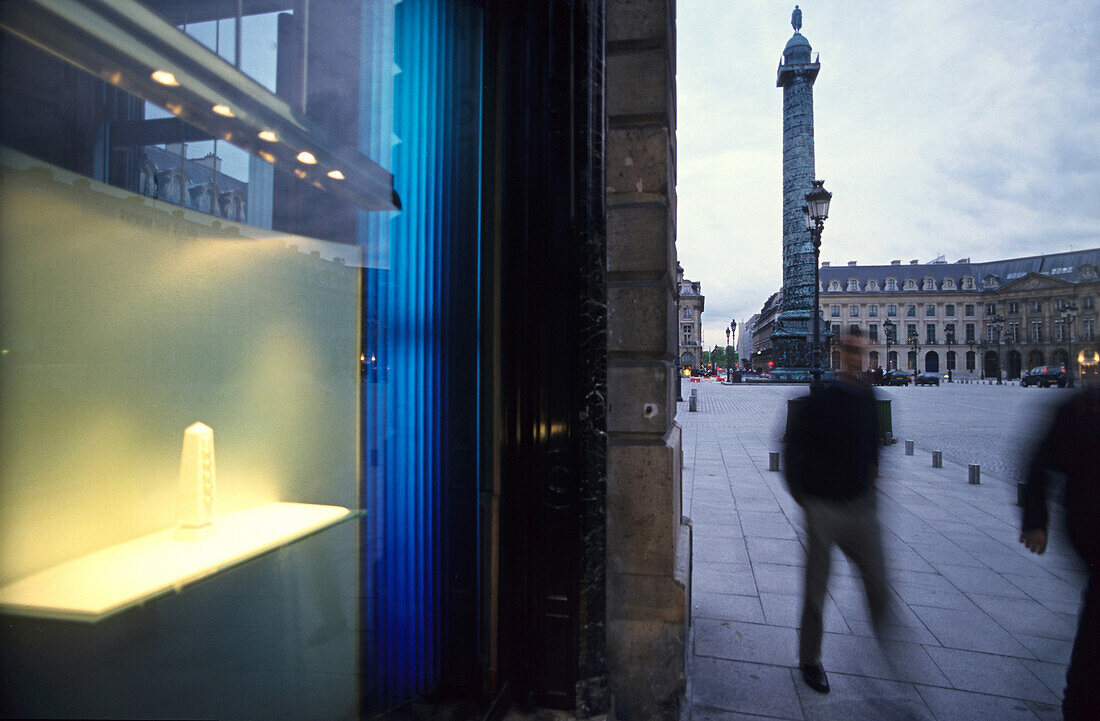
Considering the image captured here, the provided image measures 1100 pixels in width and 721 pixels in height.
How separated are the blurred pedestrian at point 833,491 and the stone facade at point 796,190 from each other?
35.8 meters

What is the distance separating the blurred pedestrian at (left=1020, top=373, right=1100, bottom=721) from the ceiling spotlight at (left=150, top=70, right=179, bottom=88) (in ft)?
10.9

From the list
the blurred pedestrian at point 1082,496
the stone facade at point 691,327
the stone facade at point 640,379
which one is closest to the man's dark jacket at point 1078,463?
the blurred pedestrian at point 1082,496

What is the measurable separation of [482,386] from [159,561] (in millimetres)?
1280

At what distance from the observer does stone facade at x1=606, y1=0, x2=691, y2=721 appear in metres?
2.72

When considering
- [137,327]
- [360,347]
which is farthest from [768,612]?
[137,327]

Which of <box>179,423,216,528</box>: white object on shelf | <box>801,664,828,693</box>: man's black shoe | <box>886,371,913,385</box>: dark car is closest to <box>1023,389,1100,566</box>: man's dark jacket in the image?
<box>801,664,828,693</box>: man's black shoe

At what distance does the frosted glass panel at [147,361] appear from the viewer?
1.16 metres

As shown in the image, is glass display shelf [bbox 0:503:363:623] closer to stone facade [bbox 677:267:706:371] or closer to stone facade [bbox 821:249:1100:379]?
stone facade [bbox 821:249:1100:379]

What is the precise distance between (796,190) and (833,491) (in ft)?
130

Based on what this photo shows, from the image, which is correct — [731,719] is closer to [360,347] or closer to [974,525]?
[360,347]

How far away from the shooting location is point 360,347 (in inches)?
86.2

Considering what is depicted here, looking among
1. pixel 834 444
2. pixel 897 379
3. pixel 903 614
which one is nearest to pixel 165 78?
pixel 834 444

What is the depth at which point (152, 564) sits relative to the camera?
145 cm

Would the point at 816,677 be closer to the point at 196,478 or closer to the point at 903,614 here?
the point at 903,614
